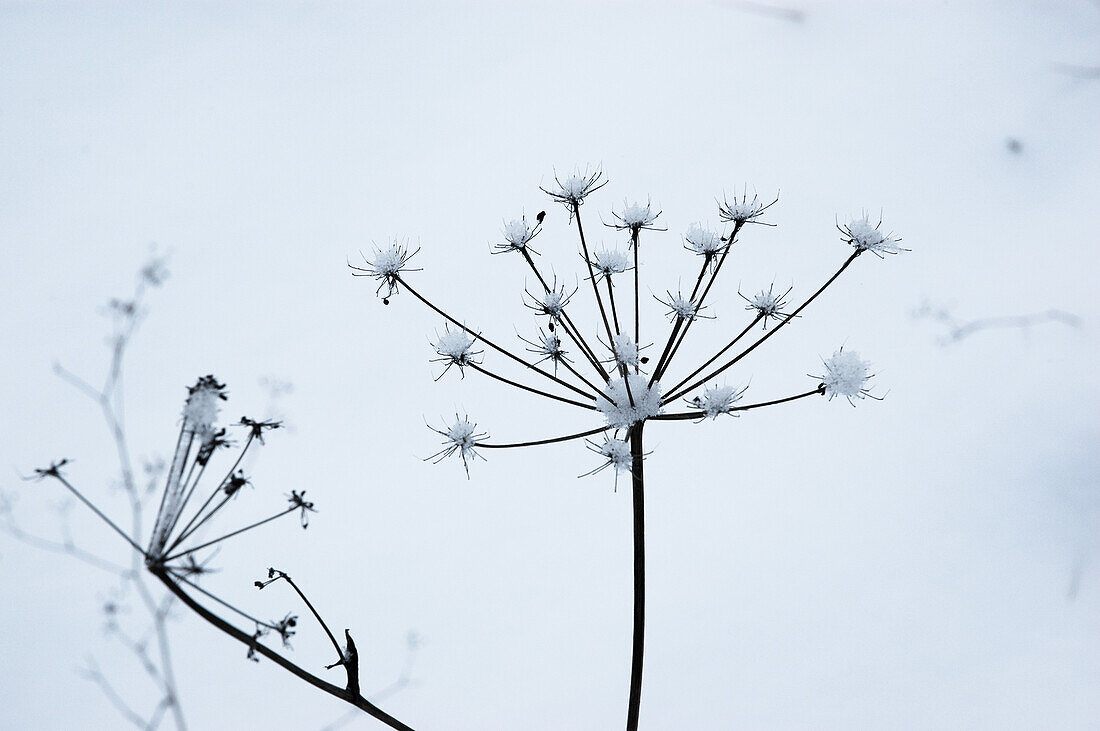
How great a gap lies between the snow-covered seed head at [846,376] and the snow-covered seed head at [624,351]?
42 cm

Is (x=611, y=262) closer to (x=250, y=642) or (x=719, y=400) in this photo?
(x=719, y=400)

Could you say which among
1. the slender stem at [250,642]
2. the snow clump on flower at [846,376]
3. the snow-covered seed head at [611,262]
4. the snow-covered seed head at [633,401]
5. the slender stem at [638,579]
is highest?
the snow-covered seed head at [611,262]

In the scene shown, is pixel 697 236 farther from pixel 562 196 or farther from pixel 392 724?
pixel 392 724

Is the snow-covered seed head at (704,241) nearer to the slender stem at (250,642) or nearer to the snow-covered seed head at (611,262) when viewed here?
the snow-covered seed head at (611,262)

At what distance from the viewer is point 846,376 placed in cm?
161

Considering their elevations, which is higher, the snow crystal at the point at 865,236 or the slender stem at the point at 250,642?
the snow crystal at the point at 865,236

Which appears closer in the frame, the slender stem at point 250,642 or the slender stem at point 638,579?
the slender stem at point 250,642

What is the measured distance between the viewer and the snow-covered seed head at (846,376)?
161 centimetres

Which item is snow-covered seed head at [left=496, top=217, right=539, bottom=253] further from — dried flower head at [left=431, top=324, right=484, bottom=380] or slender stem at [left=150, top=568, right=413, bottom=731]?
slender stem at [left=150, top=568, right=413, bottom=731]

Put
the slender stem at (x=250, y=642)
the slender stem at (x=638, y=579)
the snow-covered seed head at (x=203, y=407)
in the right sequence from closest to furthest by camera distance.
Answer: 1. the slender stem at (x=250, y=642)
2. the snow-covered seed head at (x=203, y=407)
3. the slender stem at (x=638, y=579)

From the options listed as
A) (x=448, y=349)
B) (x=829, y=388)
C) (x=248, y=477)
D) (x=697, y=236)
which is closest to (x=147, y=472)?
(x=248, y=477)

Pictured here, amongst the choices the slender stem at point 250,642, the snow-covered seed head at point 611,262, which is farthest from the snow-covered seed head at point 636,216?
the slender stem at point 250,642

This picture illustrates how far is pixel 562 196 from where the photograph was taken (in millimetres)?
1846

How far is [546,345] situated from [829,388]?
63 cm
